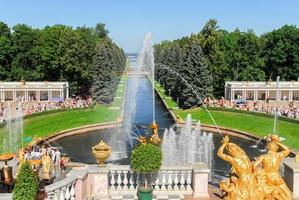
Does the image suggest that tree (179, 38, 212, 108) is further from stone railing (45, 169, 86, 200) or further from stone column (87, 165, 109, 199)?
stone railing (45, 169, 86, 200)

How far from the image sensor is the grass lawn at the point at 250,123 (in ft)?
135

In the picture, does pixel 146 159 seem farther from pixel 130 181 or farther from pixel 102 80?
pixel 102 80

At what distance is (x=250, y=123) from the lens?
152 feet

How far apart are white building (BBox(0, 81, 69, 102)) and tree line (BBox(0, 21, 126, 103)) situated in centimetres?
312

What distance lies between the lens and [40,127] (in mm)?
44250

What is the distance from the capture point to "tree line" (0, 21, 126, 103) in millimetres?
65562

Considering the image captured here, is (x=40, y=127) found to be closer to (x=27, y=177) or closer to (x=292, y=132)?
(x=292, y=132)

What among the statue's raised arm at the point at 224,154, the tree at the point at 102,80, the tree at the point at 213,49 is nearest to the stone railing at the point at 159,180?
the statue's raised arm at the point at 224,154

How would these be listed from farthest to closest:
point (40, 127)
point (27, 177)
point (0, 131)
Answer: point (40, 127), point (0, 131), point (27, 177)

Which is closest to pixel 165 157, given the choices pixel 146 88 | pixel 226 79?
pixel 226 79

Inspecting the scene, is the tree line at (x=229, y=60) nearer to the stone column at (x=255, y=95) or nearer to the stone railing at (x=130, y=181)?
the stone column at (x=255, y=95)

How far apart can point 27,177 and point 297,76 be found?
65182 millimetres

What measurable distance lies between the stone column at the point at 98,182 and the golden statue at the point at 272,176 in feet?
16.6

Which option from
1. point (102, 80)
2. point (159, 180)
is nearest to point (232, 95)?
point (102, 80)
